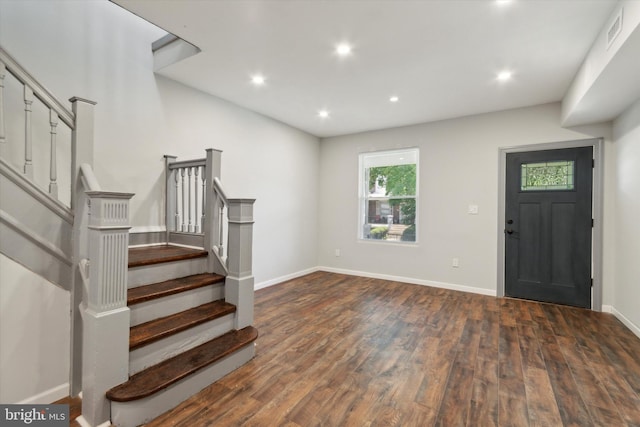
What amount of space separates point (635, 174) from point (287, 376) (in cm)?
395

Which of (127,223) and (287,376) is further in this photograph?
(287,376)

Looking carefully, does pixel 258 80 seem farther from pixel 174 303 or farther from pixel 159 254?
pixel 174 303

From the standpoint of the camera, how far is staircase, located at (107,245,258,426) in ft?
5.46

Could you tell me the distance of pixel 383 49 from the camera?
2.62m

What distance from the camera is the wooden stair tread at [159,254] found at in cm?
227

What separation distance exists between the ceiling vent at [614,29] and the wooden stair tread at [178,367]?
136 inches

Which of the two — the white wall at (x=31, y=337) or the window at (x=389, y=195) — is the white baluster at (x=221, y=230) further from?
the window at (x=389, y=195)

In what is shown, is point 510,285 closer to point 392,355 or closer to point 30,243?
point 392,355

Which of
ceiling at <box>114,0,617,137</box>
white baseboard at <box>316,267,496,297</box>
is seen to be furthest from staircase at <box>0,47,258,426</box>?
white baseboard at <box>316,267,496,297</box>

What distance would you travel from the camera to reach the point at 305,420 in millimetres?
1683

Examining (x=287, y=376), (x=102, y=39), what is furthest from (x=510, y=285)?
(x=102, y=39)

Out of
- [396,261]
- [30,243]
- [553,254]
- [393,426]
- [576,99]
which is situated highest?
[576,99]

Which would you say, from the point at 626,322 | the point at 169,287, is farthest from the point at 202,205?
the point at 626,322

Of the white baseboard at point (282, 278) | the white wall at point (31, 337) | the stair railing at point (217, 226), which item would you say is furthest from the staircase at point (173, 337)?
the white baseboard at point (282, 278)
